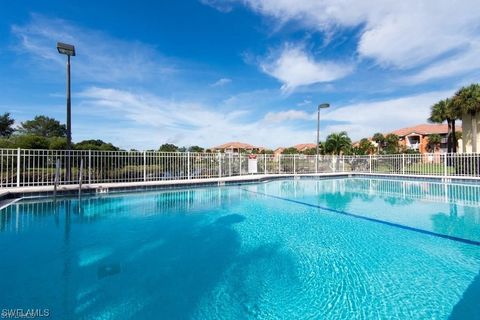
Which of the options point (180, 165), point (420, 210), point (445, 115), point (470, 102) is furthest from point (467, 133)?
point (180, 165)

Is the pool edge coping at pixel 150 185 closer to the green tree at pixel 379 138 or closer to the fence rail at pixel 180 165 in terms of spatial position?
the fence rail at pixel 180 165

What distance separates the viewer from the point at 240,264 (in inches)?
152

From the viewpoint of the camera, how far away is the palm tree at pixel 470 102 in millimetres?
18767

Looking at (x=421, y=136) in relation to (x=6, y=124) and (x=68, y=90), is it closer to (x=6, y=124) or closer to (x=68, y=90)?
(x=68, y=90)

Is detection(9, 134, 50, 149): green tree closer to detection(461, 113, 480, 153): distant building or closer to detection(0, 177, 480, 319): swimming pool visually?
detection(0, 177, 480, 319): swimming pool

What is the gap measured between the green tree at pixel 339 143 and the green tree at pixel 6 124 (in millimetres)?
38332

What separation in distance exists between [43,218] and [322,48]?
49.9ft

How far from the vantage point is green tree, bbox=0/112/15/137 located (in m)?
29.8

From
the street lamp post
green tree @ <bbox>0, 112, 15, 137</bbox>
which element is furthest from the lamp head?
green tree @ <bbox>0, 112, 15, 137</bbox>

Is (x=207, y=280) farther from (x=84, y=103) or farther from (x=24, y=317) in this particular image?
(x=84, y=103)

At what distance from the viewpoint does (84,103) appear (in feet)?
56.6

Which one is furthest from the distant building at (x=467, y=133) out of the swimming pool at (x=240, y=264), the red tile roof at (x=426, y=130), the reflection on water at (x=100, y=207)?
the red tile roof at (x=426, y=130)

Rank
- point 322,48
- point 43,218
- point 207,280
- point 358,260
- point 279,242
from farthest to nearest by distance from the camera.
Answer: point 322,48
point 43,218
point 279,242
point 358,260
point 207,280

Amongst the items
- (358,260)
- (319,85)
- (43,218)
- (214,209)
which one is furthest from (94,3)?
(319,85)
